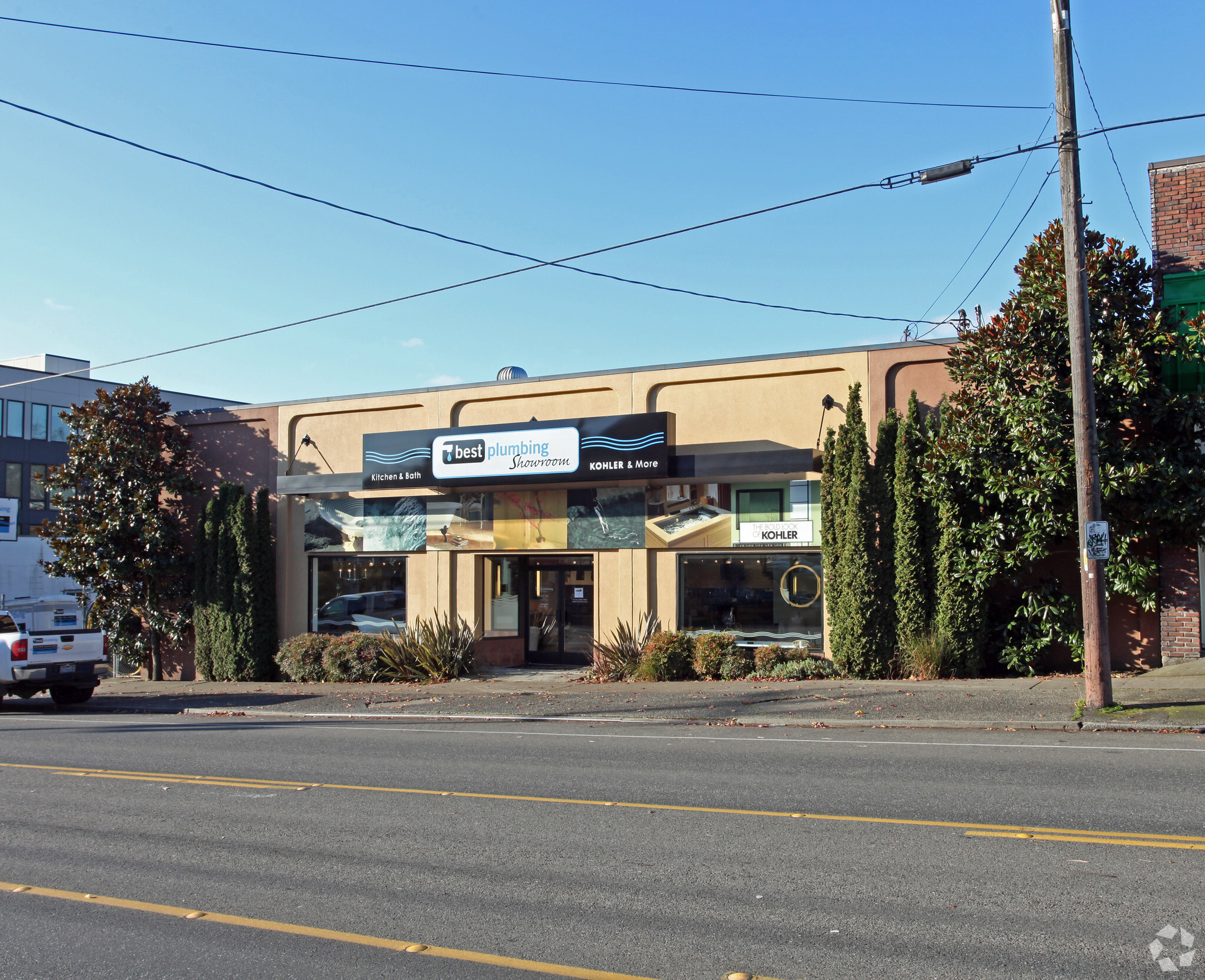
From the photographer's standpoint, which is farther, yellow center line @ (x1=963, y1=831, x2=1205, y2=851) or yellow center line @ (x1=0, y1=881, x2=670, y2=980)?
yellow center line @ (x1=963, y1=831, x2=1205, y2=851)

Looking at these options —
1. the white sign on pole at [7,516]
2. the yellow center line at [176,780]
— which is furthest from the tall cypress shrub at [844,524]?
the white sign on pole at [7,516]

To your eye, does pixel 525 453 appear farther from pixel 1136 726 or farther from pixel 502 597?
pixel 1136 726

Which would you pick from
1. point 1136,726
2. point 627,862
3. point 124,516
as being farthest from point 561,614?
point 627,862

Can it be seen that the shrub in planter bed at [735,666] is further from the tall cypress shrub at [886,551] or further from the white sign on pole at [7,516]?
the white sign on pole at [7,516]

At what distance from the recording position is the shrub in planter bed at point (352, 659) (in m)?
20.3

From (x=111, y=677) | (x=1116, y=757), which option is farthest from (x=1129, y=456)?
(x=111, y=677)

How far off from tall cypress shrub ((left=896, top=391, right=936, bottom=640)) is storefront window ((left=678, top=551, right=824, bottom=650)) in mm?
1929

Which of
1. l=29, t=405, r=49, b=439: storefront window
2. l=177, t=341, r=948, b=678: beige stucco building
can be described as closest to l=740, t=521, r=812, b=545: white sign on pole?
l=177, t=341, r=948, b=678: beige stucco building

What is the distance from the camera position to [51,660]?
18781mm

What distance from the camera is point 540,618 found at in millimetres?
21500

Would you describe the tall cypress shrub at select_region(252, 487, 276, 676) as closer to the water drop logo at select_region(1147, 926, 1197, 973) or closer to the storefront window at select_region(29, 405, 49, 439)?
the water drop logo at select_region(1147, 926, 1197, 973)

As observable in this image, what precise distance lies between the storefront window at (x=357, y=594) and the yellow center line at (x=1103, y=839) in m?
16.5

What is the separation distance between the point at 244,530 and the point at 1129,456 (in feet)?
56.3

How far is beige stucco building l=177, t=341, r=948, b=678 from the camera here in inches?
719
